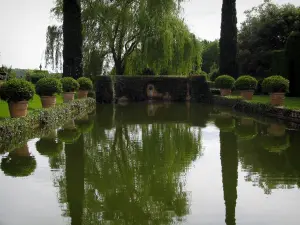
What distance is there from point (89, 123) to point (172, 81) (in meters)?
12.9

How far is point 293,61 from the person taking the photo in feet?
67.1

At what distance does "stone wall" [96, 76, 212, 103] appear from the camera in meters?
24.1

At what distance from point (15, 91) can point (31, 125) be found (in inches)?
39.4

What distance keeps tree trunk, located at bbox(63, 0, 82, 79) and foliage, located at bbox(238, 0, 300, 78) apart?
12451 mm

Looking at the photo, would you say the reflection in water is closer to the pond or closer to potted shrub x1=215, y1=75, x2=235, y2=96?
the pond

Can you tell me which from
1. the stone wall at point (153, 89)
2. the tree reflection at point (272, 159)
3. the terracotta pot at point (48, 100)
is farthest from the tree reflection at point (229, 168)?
the stone wall at point (153, 89)

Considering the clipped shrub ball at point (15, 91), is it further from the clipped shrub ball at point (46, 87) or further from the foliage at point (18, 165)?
the foliage at point (18, 165)

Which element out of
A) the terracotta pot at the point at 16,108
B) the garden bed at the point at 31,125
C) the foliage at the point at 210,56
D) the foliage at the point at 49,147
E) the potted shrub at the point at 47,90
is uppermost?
the foliage at the point at 210,56

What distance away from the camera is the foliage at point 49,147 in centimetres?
775

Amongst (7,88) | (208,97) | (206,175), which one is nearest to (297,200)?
(206,175)

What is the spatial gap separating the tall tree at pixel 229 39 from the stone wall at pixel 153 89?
166 centimetres

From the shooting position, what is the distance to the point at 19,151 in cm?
785

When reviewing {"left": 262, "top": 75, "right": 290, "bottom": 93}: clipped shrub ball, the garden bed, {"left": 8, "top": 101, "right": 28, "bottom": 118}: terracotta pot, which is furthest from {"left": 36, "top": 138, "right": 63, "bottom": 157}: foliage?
{"left": 262, "top": 75, "right": 290, "bottom": 93}: clipped shrub ball

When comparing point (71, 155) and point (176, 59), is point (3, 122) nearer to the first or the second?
point (71, 155)
